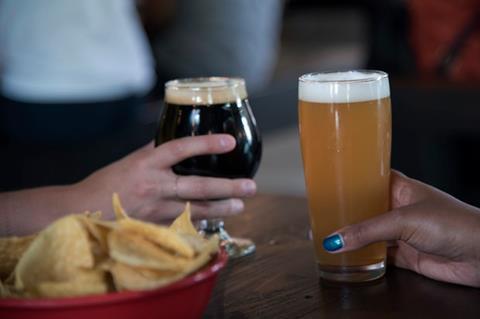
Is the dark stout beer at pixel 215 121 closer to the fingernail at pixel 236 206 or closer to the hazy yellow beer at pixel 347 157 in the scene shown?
the fingernail at pixel 236 206

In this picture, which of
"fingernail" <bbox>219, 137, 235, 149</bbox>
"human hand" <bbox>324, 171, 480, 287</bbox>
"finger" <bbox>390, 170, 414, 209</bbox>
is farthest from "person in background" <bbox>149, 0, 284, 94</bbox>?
"human hand" <bbox>324, 171, 480, 287</bbox>

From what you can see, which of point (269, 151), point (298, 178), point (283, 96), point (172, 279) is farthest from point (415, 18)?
point (172, 279)

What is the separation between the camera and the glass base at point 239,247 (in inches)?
50.4

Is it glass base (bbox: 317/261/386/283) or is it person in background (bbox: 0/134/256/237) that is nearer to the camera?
glass base (bbox: 317/261/386/283)

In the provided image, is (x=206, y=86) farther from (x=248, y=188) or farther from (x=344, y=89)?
(x=344, y=89)

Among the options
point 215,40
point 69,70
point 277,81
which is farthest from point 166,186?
point 277,81

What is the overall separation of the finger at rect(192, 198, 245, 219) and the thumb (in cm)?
27

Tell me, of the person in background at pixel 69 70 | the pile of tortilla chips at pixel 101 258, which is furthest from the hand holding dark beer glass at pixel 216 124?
the person in background at pixel 69 70

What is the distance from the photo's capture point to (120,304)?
80cm

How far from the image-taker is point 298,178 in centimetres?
450

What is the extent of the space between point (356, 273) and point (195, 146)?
0.30 metres

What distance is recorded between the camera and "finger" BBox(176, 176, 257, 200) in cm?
128

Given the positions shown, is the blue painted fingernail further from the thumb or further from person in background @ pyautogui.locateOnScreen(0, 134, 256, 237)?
person in background @ pyautogui.locateOnScreen(0, 134, 256, 237)

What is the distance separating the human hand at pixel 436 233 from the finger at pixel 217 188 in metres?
0.22
